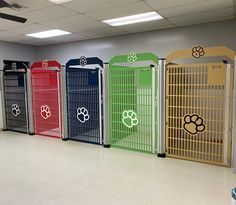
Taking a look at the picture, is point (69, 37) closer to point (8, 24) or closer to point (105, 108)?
point (8, 24)

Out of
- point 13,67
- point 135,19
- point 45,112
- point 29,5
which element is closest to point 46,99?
point 45,112

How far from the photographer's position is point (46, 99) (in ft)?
17.3

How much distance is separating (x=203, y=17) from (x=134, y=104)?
2.15 meters

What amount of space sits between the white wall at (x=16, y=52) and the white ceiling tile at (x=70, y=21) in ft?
8.10

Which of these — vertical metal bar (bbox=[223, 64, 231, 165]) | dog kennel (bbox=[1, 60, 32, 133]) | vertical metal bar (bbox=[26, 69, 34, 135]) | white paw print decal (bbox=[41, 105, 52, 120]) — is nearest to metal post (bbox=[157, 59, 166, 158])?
vertical metal bar (bbox=[223, 64, 231, 165])

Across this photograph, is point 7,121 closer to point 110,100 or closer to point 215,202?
point 110,100

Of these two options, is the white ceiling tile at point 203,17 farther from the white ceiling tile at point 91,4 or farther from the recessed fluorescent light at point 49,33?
the recessed fluorescent light at point 49,33

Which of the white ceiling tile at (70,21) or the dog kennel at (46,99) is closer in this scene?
the white ceiling tile at (70,21)

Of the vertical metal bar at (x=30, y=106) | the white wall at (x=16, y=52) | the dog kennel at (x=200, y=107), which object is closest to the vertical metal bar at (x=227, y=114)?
the dog kennel at (x=200, y=107)

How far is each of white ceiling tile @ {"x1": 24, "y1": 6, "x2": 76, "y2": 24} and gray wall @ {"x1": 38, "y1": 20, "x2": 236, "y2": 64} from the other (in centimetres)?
207

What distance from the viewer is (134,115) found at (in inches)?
161

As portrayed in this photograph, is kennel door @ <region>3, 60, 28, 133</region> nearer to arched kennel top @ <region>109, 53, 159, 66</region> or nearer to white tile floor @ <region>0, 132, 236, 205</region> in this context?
white tile floor @ <region>0, 132, 236, 205</region>

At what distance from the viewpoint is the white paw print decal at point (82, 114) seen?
4637 mm

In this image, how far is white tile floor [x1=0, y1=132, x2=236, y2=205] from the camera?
96.4 inches
